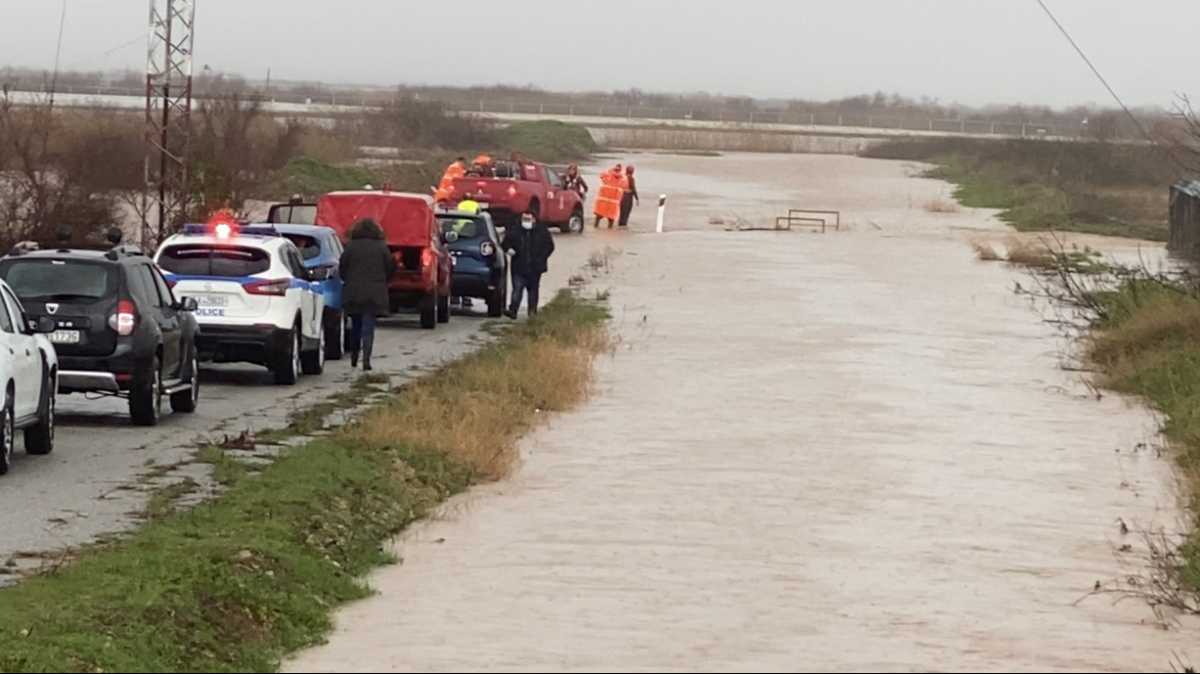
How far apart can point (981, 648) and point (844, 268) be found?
41657mm

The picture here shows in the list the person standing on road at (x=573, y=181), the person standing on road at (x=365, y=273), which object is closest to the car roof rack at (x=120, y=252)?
the person standing on road at (x=365, y=273)

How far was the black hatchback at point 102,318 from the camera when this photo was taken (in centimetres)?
2138

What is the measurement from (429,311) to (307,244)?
552 centimetres

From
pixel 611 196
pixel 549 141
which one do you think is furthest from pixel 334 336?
pixel 549 141

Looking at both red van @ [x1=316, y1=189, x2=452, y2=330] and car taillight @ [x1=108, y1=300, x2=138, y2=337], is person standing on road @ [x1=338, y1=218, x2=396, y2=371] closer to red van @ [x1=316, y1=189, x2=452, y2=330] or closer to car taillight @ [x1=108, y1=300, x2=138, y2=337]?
red van @ [x1=316, y1=189, x2=452, y2=330]

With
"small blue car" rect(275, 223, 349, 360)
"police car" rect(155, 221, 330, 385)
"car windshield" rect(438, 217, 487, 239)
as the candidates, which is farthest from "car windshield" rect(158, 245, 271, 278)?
"car windshield" rect(438, 217, 487, 239)

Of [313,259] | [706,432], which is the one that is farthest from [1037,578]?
[313,259]

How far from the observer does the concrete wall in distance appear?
153 meters

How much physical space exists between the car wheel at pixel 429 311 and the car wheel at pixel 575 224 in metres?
25.6

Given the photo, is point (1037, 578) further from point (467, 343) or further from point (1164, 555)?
point (467, 343)

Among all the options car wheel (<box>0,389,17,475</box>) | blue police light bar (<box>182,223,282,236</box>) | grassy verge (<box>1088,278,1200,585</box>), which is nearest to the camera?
car wheel (<box>0,389,17,475</box>)

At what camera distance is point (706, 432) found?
24.6 meters

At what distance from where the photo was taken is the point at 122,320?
2144 cm

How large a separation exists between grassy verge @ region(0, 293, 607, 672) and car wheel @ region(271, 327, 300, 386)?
4.69 feet
